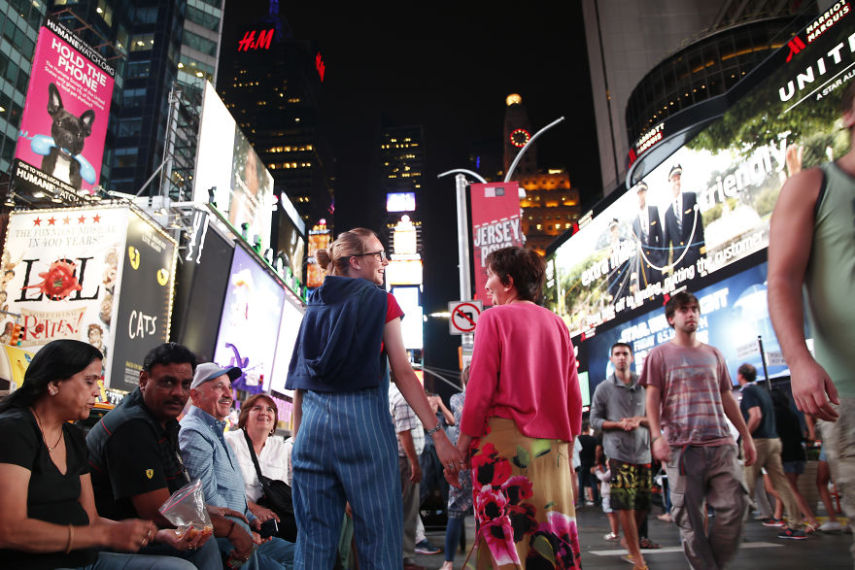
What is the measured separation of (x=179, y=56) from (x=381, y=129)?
5374 inches

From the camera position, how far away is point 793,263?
181 cm

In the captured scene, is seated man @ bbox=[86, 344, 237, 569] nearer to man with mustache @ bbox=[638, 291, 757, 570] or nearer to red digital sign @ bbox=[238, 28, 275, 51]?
man with mustache @ bbox=[638, 291, 757, 570]

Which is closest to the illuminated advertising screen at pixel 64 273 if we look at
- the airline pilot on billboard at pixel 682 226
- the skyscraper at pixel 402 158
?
the airline pilot on billboard at pixel 682 226

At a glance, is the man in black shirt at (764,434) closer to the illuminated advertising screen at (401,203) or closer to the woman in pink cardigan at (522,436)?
the woman in pink cardigan at (522,436)

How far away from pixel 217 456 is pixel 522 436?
6.31ft

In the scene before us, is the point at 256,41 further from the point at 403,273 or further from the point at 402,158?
the point at 403,273

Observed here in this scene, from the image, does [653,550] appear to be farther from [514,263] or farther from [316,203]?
[316,203]

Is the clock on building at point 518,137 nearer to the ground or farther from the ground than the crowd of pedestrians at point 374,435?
farther from the ground

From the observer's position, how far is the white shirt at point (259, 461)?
4.25 m

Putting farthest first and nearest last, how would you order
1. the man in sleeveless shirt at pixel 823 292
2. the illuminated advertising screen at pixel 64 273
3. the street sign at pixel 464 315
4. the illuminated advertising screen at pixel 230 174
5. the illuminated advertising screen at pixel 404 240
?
the illuminated advertising screen at pixel 404 240 < the illuminated advertising screen at pixel 230 174 < the illuminated advertising screen at pixel 64 273 < the street sign at pixel 464 315 < the man in sleeveless shirt at pixel 823 292

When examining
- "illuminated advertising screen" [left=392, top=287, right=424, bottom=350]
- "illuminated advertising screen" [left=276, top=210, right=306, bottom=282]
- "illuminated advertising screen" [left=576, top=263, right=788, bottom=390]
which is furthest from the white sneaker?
"illuminated advertising screen" [left=392, top=287, right=424, bottom=350]

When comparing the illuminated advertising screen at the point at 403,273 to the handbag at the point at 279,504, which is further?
the illuminated advertising screen at the point at 403,273

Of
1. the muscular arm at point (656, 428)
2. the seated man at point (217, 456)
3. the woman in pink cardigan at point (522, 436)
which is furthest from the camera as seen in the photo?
the muscular arm at point (656, 428)

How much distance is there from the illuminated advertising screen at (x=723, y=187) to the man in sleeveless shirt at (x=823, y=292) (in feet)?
46.5
